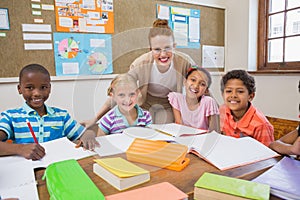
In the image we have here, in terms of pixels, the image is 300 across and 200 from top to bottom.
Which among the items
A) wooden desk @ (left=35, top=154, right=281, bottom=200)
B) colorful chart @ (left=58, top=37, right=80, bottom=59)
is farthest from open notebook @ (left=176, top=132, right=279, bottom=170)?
colorful chart @ (left=58, top=37, right=80, bottom=59)

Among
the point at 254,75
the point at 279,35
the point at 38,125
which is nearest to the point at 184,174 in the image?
the point at 38,125

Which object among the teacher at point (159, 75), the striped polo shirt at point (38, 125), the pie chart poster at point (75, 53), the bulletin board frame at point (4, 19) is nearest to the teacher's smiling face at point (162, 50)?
the teacher at point (159, 75)

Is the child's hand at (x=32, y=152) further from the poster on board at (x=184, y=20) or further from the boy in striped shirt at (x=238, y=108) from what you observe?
the poster on board at (x=184, y=20)

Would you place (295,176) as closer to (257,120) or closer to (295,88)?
(257,120)

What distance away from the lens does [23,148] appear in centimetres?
69

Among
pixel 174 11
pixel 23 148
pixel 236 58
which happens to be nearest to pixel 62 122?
pixel 23 148

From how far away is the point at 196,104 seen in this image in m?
1.17

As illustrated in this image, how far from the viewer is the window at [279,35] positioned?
204 cm

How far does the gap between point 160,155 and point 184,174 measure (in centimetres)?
8

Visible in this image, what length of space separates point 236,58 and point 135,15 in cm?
114

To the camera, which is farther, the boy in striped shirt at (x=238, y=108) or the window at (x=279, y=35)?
the window at (x=279, y=35)

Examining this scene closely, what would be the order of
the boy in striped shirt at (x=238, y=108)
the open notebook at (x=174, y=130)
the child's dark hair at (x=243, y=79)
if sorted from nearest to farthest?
the open notebook at (x=174, y=130) < the boy in striped shirt at (x=238, y=108) < the child's dark hair at (x=243, y=79)

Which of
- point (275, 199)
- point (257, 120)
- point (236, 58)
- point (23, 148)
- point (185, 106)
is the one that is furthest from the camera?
point (236, 58)

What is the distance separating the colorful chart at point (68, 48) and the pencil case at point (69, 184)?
49.1 inches
